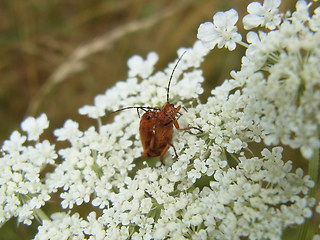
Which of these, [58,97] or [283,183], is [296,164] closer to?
[283,183]

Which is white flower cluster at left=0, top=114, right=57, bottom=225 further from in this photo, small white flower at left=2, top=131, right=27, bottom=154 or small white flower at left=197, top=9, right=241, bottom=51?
small white flower at left=197, top=9, right=241, bottom=51

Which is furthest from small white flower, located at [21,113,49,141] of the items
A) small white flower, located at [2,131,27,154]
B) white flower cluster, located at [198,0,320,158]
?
white flower cluster, located at [198,0,320,158]

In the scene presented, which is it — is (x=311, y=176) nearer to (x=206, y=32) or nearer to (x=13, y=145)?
(x=206, y=32)

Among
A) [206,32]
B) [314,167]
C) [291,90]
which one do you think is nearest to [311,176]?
[314,167]

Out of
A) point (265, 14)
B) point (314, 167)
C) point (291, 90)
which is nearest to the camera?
point (291, 90)

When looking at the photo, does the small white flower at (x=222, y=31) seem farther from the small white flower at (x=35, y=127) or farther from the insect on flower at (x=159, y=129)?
the small white flower at (x=35, y=127)

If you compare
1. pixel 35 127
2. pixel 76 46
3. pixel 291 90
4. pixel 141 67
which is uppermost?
pixel 76 46

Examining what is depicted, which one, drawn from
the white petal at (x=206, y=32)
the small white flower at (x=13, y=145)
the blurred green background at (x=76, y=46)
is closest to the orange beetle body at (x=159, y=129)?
the white petal at (x=206, y=32)
